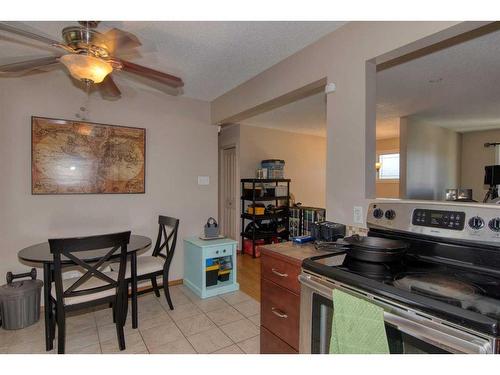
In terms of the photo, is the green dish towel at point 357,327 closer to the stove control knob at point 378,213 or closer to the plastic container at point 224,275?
the stove control knob at point 378,213

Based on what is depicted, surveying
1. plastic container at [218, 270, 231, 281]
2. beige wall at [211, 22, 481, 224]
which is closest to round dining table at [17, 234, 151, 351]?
plastic container at [218, 270, 231, 281]

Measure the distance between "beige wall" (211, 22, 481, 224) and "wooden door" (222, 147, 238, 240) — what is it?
11.1 feet

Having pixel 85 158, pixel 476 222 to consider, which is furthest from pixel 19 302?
pixel 476 222

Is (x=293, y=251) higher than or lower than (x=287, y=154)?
lower

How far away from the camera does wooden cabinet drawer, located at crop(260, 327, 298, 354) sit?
152 cm

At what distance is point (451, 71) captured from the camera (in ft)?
8.78

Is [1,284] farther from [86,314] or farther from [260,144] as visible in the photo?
[260,144]

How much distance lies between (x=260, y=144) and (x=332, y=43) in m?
3.38

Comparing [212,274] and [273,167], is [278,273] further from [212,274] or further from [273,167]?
[273,167]

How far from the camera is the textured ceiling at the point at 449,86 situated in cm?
233

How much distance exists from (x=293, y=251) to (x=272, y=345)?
59cm

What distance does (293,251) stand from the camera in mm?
1604

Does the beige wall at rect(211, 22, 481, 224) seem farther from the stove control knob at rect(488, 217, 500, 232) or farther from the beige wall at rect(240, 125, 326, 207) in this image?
the beige wall at rect(240, 125, 326, 207)
